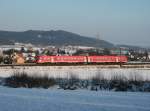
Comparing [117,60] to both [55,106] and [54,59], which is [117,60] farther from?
[55,106]

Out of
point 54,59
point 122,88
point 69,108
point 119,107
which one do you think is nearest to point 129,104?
point 119,107

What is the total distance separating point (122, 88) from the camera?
26.5m

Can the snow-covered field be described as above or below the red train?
below

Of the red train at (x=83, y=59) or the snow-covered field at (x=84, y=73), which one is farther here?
the red train at (x=83, y=59)

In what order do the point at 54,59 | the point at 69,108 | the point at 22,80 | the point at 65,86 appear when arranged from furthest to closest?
the point at 54,59, the point at 22,80, the point at 65,86, the point at 69,108

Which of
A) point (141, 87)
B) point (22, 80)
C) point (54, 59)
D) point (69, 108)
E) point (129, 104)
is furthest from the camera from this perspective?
point (54, 59)

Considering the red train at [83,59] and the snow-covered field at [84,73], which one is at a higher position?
the red train at [83,59]

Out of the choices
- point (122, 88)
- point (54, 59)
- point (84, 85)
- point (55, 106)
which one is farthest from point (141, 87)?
point (54, 59)

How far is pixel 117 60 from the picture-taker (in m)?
90.6

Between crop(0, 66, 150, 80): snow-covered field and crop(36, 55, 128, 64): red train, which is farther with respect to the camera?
crop(36, 55, 128, 64): red train

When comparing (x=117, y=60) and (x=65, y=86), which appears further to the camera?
(x=117, y=60)

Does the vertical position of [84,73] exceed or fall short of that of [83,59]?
it falls short

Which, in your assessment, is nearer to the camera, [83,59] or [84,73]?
[84,73]

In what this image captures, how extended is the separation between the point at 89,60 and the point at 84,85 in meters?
Result: 60.0
